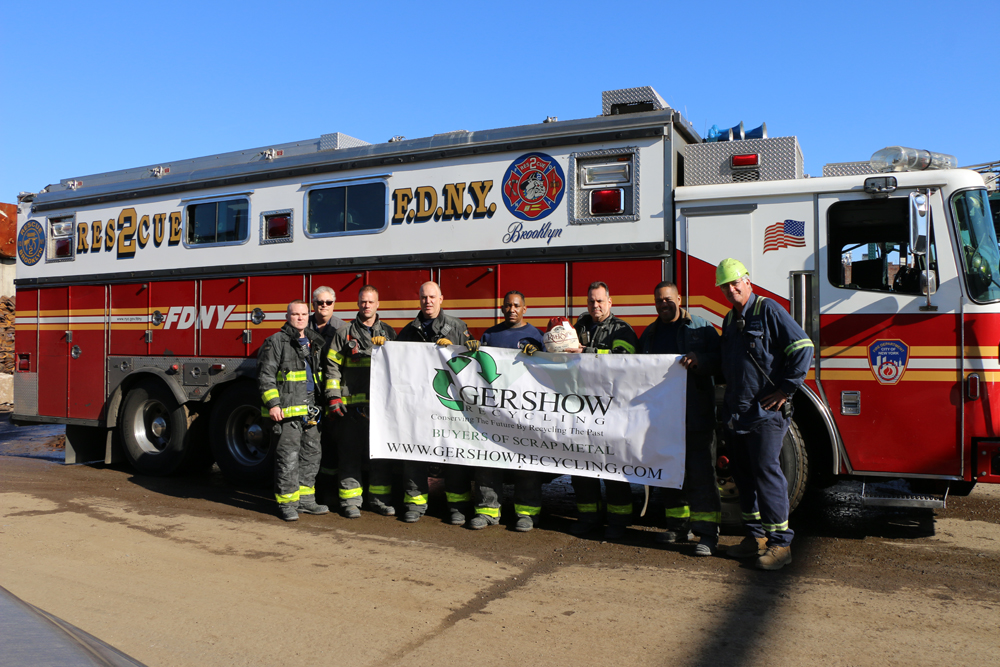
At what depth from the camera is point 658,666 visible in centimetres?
364

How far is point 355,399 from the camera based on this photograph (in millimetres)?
6840

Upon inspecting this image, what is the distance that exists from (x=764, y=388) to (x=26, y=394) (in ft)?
30.2

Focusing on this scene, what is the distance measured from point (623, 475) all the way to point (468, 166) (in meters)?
3.22

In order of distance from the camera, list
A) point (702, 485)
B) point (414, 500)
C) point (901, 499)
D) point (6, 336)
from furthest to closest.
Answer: point (6, 336)
point (414, 500)
point (702, 485)
point (901, 499)

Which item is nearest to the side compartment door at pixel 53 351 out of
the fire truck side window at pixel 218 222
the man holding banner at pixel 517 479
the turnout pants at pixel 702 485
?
the fire truck side window at pixel 218 222

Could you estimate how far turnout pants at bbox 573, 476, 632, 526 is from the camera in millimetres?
6008

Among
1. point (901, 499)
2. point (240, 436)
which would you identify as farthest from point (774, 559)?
point (240, 436)

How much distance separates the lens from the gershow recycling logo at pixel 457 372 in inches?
248

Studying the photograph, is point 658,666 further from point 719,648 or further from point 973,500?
point 973,500

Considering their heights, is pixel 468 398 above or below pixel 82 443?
above

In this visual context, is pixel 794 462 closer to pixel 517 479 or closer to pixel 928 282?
pixel 928 282

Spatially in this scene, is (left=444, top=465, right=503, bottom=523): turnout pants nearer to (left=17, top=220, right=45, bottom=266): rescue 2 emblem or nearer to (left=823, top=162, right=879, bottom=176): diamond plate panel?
(left=823, top=162, right=879, bottom=176): diamond plate panel

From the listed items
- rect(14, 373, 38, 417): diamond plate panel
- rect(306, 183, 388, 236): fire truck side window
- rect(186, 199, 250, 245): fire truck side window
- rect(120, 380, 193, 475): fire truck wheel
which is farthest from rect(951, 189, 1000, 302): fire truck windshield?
rect(14, 373, 38, 417): diamond plate panel

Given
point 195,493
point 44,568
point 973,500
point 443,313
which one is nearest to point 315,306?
point 443,313
